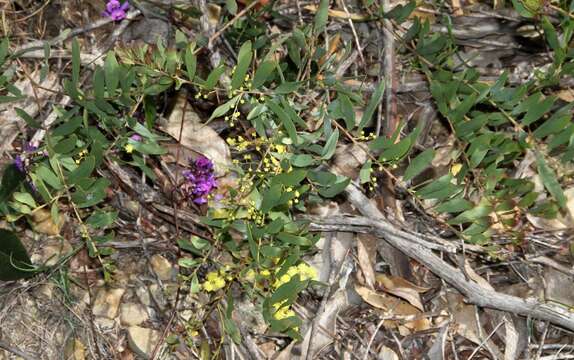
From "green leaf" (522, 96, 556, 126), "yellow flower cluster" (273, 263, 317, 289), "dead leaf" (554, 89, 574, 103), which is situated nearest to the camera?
"yellow flower cluster" (273, 263, 317, 289)

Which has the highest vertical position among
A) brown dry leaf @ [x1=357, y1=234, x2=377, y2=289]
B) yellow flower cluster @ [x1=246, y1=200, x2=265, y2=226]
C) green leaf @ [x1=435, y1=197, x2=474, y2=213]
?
yellow flower cluster @ [x1=246, y1=200, x2=265, y2=226]

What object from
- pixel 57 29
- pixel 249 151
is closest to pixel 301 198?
pixel 249 151

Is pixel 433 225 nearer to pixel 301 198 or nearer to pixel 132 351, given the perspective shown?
pixel 301 198

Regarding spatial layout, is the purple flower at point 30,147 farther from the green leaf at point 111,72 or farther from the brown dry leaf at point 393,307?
the brown dry leaf at point 393,307

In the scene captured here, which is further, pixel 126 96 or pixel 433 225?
pixel 433 225

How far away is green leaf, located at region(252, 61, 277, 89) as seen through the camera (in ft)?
6.04

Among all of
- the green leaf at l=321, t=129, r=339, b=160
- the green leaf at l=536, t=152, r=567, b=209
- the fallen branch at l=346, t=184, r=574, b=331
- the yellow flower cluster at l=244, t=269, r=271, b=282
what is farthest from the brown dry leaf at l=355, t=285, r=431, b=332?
the green leaf at l=536, t=152, r=567, b=209

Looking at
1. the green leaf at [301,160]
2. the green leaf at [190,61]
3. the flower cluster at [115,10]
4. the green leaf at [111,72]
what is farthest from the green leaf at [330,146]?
the flower cluster at [115,10]

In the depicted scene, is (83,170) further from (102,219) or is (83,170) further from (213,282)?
(213,282)

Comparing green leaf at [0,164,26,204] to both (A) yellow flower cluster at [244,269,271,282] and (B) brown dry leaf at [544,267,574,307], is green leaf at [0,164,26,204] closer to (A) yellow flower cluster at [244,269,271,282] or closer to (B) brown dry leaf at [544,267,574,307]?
(A) yellow flower cluster at [244,269,271,282]

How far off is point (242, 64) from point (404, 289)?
87 cm

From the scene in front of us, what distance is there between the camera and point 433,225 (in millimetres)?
2211

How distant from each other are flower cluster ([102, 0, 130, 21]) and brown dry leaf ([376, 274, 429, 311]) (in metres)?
1.28

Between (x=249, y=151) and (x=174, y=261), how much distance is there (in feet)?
1.40
